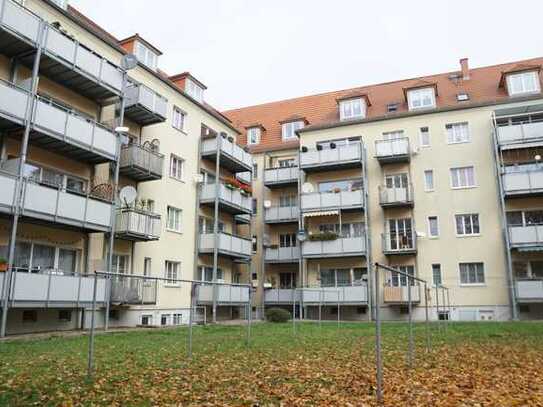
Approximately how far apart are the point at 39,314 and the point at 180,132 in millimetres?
14379

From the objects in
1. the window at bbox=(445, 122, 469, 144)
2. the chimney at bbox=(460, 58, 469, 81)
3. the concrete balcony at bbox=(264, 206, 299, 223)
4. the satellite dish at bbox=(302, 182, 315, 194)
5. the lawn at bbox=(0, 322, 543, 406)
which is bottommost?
the lawn at bbox=(0, 322, 543, 406)

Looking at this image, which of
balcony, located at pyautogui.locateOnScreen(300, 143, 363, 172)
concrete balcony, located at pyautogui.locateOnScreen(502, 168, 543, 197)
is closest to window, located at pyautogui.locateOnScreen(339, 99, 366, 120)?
balcony, located at pyautogui.locateOnScreen(300, 143, 363, 172)

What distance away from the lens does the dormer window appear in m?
34.1

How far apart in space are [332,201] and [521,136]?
12.4 meters

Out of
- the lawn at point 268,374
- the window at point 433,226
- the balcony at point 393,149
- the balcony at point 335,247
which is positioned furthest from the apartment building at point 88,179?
the window at point 433,226

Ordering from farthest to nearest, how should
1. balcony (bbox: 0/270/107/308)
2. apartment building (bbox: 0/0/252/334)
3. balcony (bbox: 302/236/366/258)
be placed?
balcony (bbox: 302/236/366/258), apartment building (bbox: 0/0/252/334), balcony (bbox: 0/270/107/308)

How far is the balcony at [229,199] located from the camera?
1235 inches

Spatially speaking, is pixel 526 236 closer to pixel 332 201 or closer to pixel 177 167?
pixel 332 201

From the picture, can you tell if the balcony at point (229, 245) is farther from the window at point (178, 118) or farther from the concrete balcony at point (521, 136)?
the concrete balcony at point (521, 136)

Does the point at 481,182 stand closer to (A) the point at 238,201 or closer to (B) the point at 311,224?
(B) the point at 311,224

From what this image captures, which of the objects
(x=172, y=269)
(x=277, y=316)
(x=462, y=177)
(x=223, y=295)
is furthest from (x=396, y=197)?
(x=172, y=269)

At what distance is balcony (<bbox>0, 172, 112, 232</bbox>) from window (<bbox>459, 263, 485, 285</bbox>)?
71.0 feet

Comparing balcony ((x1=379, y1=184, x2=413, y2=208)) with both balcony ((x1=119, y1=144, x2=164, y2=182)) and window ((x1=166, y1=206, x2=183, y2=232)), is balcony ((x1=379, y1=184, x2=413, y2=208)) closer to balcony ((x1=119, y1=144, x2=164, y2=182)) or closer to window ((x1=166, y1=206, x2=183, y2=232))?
window ((x1=166, y1=206, x2=183, y2=232))

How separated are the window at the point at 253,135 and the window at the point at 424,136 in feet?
43.8
